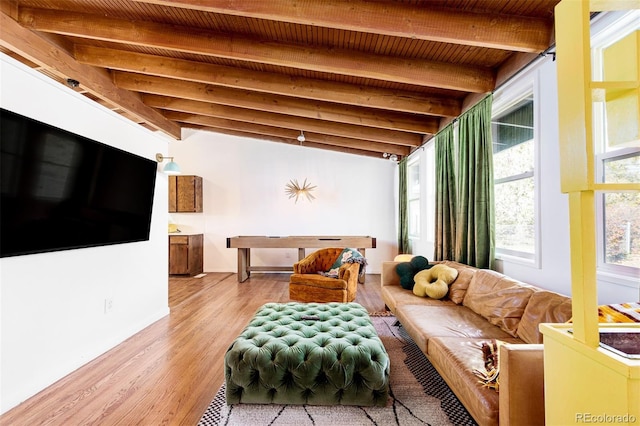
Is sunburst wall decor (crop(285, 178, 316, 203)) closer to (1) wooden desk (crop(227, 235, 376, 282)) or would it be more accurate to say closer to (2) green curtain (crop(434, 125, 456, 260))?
(1) wooden desk (crop(227, 235, 376, 282))

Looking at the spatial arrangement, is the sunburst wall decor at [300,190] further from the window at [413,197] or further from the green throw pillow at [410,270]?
the green throw pillow at [410,270]

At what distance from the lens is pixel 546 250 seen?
94.1 inches

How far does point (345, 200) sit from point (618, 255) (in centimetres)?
515

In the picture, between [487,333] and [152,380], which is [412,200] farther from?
[152,380]

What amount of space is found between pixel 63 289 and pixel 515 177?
398cm

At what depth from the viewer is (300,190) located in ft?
22.4

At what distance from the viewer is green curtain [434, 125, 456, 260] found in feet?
12.6

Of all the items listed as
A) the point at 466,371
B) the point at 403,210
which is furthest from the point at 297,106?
the point at 466,371

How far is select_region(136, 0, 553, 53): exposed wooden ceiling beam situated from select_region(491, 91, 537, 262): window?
0.52 m

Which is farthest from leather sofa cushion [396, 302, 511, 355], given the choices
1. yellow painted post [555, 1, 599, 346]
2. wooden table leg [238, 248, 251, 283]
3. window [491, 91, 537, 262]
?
wooden table leg [238, 248, 251, 283]

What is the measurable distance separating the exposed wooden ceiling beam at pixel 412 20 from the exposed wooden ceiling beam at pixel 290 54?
67 centimetres

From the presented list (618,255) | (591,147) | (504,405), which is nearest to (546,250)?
(618,255)

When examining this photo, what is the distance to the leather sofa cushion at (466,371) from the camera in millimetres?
1456

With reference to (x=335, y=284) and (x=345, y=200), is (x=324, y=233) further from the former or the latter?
(x=335, y=284)
